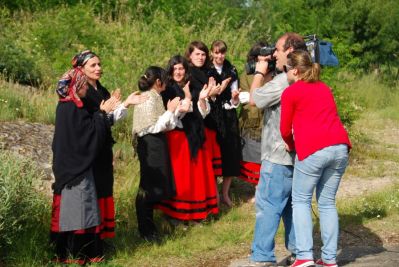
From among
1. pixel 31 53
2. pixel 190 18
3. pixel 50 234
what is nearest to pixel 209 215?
pixel 50 234

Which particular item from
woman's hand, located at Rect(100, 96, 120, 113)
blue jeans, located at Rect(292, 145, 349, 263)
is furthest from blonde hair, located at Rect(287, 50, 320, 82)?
woman's hand, located at Rect(100, 96, 120, 113)

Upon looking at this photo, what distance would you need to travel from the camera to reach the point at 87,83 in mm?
5652

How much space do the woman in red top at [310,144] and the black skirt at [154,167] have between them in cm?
166

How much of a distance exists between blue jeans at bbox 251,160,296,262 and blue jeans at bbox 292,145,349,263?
17cm

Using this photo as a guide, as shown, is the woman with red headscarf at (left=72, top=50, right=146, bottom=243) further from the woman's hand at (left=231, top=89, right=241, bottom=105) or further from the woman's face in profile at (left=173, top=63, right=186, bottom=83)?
the woman's hand at (left=231, top=89, right=241, bottom=105)

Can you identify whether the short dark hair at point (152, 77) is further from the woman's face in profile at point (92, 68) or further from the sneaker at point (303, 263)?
the sneaker at point (303, 263)

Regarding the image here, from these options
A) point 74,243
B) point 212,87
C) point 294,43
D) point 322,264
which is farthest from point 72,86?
point 322,264

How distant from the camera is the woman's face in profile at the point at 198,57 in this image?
742 cm

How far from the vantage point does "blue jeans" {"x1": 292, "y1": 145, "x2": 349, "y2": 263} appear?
5.11m

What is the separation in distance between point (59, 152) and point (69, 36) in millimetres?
7633

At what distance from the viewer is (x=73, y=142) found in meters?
5.43

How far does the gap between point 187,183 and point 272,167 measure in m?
1.72

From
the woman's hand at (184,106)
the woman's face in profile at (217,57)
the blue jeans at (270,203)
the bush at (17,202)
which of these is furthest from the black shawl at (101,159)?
the woman's face in profile at (217,57)

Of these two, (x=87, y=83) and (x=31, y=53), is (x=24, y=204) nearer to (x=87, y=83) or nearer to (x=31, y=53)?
(x=87, y=83)
